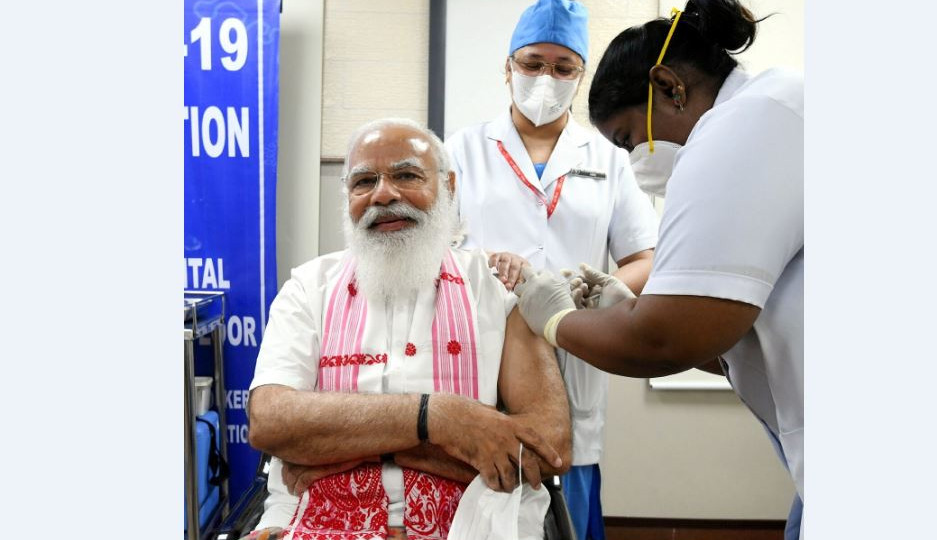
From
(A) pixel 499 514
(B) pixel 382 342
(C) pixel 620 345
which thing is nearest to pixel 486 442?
(A) pixel 499 514

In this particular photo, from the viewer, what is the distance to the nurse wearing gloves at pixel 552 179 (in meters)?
2.16

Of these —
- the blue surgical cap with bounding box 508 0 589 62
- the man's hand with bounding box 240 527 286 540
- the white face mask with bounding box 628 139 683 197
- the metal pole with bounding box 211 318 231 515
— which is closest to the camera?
the white face mask with bounding box 628 139 683 197

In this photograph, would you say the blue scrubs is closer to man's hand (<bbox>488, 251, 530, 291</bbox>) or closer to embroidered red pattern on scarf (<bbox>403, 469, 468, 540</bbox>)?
embroidered red pattern on scarf (<bbox>403, 469, 468, 540</bbox>)

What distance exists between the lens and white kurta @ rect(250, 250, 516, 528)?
1687mm

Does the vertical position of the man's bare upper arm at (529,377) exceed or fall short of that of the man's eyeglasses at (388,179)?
it falls short

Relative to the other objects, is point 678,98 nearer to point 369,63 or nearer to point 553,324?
→ point 553,324

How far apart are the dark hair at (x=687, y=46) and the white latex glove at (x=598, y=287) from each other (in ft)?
1.89

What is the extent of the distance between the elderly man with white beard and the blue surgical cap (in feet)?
1.76

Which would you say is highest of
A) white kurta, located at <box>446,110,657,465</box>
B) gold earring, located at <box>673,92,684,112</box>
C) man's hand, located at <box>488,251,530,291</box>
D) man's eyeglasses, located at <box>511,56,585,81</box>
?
man's eyeglasses, located at <box>511,56,585,81</box>

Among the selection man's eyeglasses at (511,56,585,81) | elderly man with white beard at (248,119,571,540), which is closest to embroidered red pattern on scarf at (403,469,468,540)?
elderly man with white beard at (248,119,571,540)

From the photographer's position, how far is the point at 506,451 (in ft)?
5.11

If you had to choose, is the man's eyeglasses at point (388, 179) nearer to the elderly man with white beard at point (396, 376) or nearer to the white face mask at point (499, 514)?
the elderly man with white beard at point (396, 376)

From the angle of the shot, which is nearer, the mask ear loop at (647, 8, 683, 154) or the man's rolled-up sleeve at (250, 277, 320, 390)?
the mask ear loop at (647, 8, 683, 154)

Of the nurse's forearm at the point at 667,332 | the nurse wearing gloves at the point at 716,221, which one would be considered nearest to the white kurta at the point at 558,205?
the nurse wearing gloves at the point at 716,221
